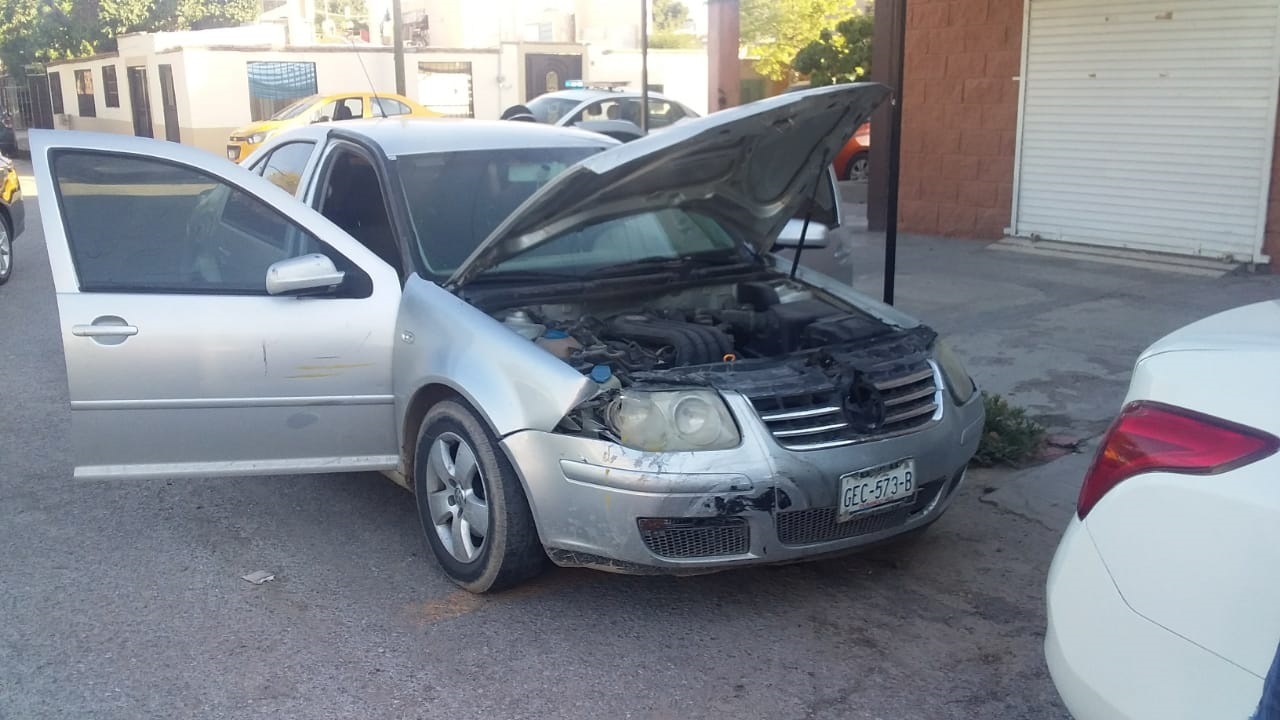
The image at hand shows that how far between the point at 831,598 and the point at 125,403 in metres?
2.68

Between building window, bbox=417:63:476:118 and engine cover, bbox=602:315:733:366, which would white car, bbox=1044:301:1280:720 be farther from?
building window, bbox=417:63:476:118

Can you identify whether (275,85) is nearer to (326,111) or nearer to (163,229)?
(326,111)

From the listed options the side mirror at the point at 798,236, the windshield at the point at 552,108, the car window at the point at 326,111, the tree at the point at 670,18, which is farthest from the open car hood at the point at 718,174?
the tree at the point at 670,18

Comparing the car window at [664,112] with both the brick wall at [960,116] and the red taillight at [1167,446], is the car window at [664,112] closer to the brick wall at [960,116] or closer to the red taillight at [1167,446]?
the brick wall at [960,116]

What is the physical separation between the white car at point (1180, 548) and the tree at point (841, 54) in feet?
52.8

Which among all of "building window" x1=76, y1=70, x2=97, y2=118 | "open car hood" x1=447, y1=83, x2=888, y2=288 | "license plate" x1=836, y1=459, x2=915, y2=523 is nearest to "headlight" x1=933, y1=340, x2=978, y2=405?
"license plate" x1=836, y1=459, x2=915, y2=523

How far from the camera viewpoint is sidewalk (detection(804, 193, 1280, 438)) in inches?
259

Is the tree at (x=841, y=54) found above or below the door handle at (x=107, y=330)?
above

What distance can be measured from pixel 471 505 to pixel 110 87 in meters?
35.5

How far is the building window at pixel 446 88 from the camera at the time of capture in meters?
30.1

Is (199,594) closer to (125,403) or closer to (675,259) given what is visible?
(125,403)

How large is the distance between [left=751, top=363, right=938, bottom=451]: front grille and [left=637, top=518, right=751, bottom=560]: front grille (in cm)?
32

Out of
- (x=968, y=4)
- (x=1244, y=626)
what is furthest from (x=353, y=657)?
(x=968, y=4)

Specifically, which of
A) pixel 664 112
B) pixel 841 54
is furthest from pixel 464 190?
pixel 664 112
